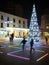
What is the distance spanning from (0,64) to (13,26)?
49.5 m

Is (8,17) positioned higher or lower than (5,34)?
higher

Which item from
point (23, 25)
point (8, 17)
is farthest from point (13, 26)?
point (23, 25)

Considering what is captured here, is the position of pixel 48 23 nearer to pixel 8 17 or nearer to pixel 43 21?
pixel 43 21

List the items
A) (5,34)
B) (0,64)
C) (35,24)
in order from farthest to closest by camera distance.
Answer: (5,34)
(35,24)
(0,64)

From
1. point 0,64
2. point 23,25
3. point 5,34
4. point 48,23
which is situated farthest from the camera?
point 48,23

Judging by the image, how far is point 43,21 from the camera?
78625 millimetres

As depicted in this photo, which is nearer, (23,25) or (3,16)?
(3,16)

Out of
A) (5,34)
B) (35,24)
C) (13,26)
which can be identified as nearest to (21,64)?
(35,24)

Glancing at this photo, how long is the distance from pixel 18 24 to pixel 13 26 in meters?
4.00

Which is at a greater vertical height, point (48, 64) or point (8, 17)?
point (8, 17)

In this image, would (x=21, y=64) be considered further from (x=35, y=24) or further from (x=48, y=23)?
(x=48, y=23)

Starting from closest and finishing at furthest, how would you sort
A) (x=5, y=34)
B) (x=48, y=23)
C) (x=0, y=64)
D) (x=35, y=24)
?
(x=0, y=64), (x=35, y=24), (x=5, y=34), (x=48, y=23)

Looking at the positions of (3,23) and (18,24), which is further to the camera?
(18,24)

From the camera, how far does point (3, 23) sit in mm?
54812
